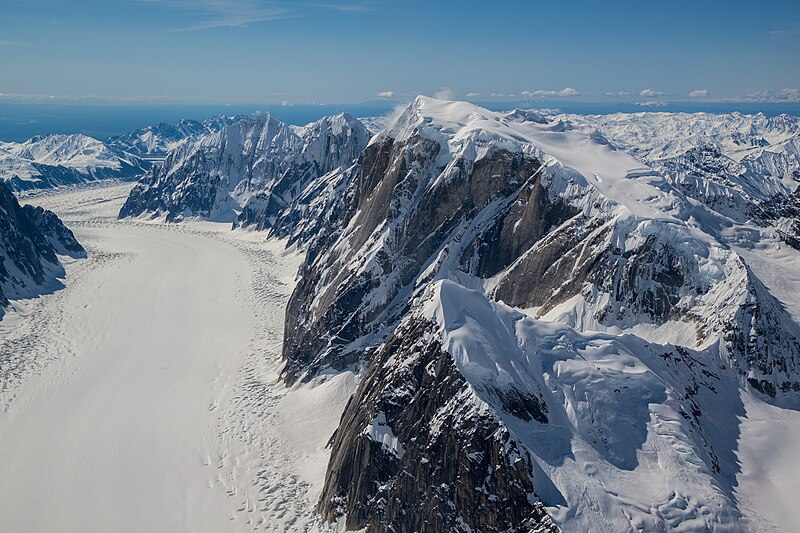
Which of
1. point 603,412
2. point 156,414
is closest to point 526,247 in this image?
point 603,412

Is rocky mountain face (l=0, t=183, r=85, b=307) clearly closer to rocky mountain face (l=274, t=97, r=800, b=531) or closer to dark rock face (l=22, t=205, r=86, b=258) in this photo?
dark rock face (l=22, t=205, r=86, b=258)

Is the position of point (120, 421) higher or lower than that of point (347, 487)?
lower

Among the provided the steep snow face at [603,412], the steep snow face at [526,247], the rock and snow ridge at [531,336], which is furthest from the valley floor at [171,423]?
the steep snow face at [526,247]

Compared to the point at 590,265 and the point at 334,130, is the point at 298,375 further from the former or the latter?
the point at 334,130

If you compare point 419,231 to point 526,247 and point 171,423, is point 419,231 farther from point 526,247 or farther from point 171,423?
point 171,423

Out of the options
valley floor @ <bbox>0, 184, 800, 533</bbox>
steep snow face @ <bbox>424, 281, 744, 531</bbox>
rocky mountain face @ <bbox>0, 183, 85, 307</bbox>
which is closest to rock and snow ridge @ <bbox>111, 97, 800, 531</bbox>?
steep snow face @ <bbox>424, 281, 744, 531</bbox>

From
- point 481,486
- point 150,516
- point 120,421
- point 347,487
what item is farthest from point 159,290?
point 481,486
